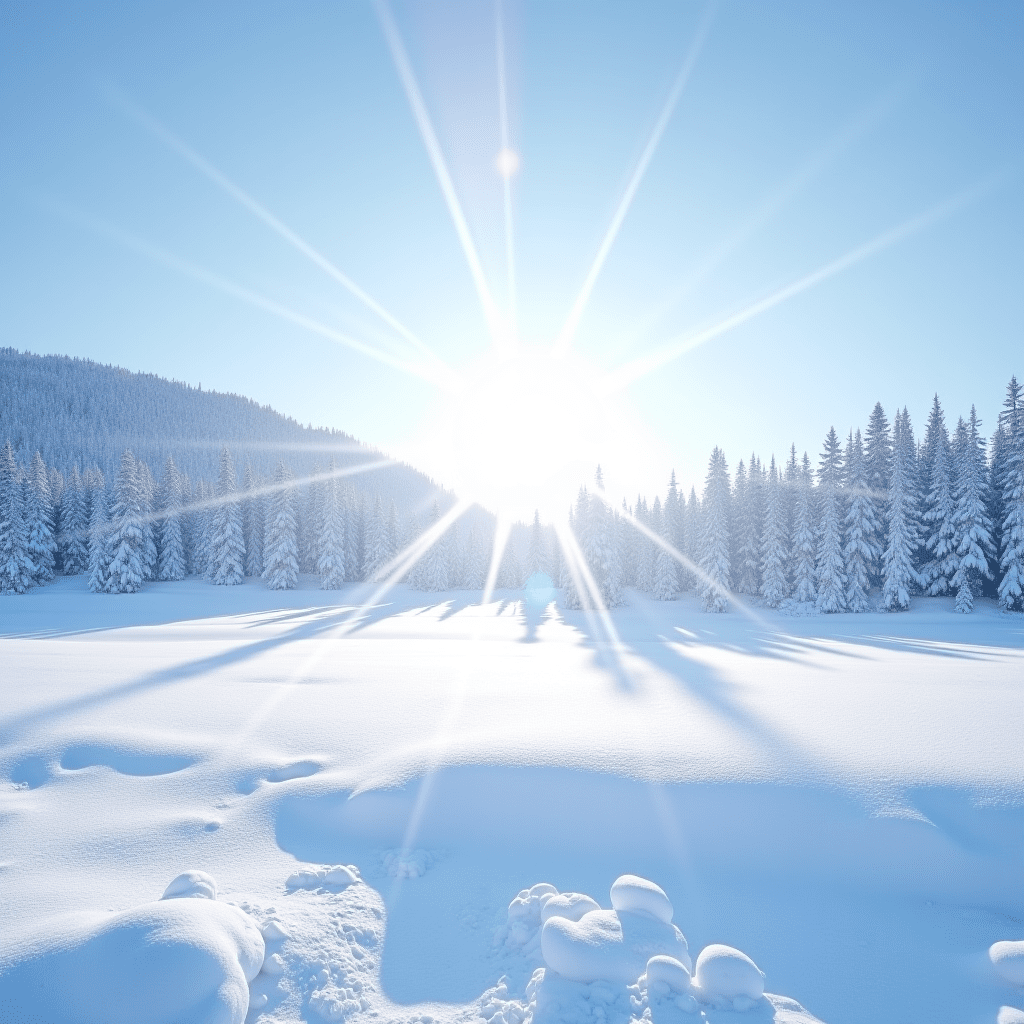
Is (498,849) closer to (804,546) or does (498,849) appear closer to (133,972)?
(133,972)

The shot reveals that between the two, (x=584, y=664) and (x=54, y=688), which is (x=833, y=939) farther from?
(x=54, y=688)

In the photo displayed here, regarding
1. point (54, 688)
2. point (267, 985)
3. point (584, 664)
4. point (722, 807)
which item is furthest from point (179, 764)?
point (584, 664)

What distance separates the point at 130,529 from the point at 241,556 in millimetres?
9140

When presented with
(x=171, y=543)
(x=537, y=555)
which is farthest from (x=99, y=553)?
(x=537, y=555)

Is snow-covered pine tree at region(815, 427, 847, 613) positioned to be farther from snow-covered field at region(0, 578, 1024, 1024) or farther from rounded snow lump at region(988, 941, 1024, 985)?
rounded snow lump at region(988, 941, 1024, 985)

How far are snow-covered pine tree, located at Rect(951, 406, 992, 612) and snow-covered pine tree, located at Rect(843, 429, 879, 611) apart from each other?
4422mm

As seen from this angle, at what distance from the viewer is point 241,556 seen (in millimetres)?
48594

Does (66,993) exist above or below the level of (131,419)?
below

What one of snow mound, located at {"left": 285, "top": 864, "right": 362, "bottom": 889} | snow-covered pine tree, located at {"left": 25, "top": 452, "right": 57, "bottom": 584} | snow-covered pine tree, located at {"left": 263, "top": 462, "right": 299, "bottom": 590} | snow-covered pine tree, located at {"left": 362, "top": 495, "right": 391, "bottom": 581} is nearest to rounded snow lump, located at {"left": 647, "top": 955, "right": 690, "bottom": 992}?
snow mound, located at {"left": 285, "top": 864, "right": 362, "bottom": 889}

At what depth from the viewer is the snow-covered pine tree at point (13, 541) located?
40.6 m

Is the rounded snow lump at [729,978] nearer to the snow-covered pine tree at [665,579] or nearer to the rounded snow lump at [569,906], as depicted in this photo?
the rounded snow lump at [569,906]

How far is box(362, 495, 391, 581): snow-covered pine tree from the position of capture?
188 ft

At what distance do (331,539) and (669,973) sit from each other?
5102 centimetres

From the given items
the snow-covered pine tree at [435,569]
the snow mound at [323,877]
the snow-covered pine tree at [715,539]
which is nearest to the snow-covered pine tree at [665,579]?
the snow-covered pine tree at [715,539]
